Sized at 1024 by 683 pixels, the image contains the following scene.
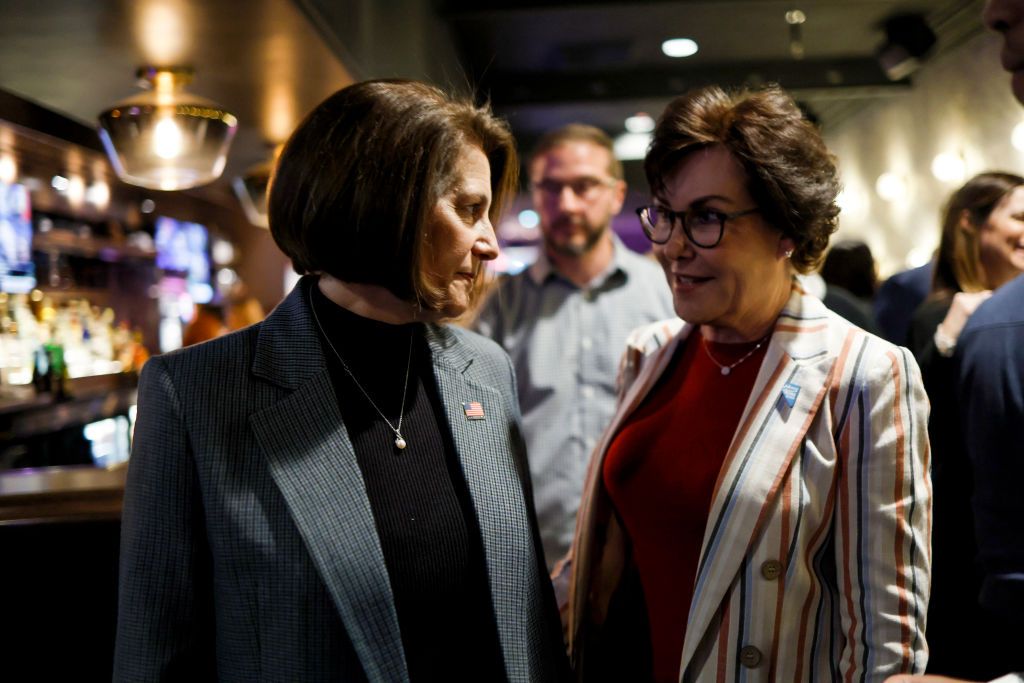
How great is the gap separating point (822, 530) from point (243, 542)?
932 millimetres

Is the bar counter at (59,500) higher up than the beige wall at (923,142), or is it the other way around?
the beige wall at (923,142)

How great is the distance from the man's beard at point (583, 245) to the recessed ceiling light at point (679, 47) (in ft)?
15.5

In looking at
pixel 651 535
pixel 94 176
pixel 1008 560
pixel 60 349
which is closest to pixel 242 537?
pixel 651 535

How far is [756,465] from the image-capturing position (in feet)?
4.87

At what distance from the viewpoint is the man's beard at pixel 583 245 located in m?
3.00

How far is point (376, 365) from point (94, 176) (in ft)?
16.2

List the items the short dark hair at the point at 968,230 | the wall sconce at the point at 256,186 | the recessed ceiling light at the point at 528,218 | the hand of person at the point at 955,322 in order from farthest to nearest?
the recessed ceiling light at the point at 528,218, the wall sconce at the point at 256,186, the short dark hair at the point at 968,230, the hand of person at the point at 955,322

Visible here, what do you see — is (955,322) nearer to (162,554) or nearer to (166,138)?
(162,554)

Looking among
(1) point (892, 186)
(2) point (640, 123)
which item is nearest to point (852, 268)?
(1) point (892, 186)

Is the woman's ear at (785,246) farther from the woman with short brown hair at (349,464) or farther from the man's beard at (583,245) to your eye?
the man's beard at (583,245)

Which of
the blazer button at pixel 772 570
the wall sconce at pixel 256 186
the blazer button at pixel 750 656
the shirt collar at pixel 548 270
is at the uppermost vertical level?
the wall sconce at pixel 256 186

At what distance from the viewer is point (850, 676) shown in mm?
1391

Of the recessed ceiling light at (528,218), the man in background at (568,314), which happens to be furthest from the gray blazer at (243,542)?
the recessed ceiling light at (528,218)

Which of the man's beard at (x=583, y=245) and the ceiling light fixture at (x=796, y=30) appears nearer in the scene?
the man's beard at (x=583, y=245)
